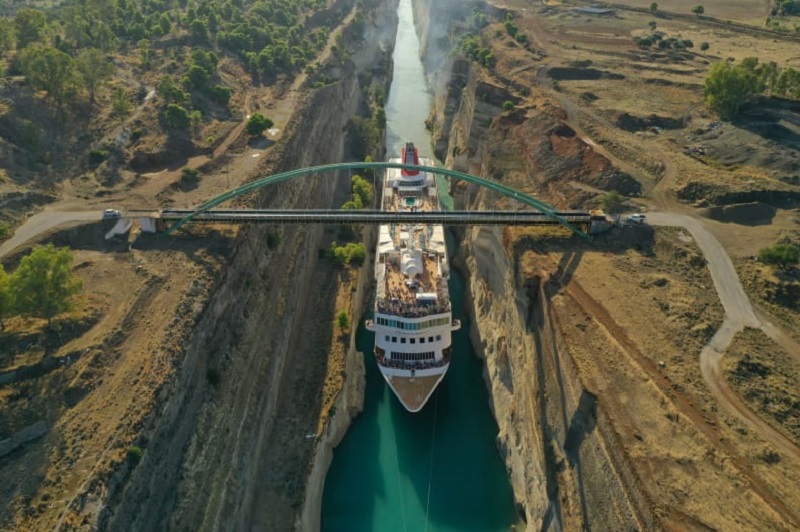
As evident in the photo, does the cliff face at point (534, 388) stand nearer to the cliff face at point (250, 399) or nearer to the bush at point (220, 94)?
the cliff face at point (250, 399)

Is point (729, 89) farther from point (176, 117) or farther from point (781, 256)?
point (176, 117)

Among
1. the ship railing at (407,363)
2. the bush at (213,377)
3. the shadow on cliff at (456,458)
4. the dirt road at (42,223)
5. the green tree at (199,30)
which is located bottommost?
the shadow on cliff at (456,458)

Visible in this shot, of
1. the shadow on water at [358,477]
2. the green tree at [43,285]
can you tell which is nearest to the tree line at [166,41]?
the green tree at [43,285]

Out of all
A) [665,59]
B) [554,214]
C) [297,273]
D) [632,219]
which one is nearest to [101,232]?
[297,273]

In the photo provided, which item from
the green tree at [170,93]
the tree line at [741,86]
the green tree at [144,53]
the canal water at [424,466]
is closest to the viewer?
the canal water at [424,466]

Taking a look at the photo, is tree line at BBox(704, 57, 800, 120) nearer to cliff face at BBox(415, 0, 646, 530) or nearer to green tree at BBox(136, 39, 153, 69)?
cliff face at BBox(415, 0, 646, 530)

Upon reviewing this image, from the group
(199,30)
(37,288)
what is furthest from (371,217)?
(199,30)
